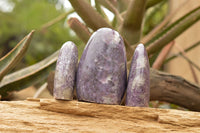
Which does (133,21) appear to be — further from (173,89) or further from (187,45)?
(187,45)

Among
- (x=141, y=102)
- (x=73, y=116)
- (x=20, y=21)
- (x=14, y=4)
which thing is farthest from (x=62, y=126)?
(x=14, y=4)

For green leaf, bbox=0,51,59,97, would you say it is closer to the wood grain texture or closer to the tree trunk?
the wood grain texture

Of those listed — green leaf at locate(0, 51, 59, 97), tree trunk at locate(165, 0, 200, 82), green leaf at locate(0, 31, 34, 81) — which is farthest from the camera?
tree trunk at locate(165, 0, 200, 82)

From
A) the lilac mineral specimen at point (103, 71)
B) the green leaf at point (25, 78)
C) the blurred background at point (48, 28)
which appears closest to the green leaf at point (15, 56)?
the green leaf at point (25, 78)

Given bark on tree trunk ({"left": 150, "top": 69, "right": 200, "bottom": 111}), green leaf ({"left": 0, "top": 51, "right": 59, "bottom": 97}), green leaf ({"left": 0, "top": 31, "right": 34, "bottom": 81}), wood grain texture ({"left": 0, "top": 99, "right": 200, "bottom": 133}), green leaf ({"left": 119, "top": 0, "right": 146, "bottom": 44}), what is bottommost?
wood grain texture ({"left": 0, "top": 99, "right": 200, "bottom": 133})

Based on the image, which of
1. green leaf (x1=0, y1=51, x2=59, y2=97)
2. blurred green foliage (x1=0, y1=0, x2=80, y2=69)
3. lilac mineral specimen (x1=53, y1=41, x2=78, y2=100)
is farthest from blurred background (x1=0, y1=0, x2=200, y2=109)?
lilac mineral specimen (x1=53, y1=41, x2=78, y2=100)

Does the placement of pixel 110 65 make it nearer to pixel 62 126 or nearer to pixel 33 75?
pixel 62 126
